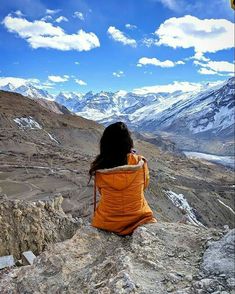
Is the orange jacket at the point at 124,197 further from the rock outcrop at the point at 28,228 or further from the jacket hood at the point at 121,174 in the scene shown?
the rock outcrop at the point at 28,228

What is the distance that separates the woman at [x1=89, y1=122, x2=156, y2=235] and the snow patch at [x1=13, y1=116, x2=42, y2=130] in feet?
181

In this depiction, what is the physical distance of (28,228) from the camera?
34.2ft

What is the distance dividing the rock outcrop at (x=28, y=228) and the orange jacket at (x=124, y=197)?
14.7ft

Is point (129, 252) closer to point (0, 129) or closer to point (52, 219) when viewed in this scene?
point (52, 219)

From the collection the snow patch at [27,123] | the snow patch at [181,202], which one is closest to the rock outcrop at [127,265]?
the snow patch at [181,202]

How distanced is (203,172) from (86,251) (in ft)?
255

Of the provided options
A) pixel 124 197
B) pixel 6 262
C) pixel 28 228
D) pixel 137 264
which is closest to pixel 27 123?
pixel 28 228

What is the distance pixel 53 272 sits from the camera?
16.4 feet

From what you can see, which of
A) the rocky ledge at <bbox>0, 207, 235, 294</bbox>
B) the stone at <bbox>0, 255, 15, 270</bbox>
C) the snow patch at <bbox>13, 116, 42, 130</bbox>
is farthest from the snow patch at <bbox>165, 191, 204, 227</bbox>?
the rocky ledge at <bbox>0, 207, 235, 294</bbox>

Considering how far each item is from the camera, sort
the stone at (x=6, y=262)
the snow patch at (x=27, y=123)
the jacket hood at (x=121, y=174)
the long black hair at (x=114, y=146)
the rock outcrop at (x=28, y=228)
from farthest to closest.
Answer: the snow patch at (x=27, y=123), the rock outcrop at (x=28, y=228), the stone at (x=6, y=262), the jacket hood at (x=121, y=174), the long black hair at (x=114, y=146)

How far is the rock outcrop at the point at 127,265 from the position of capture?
410 cm

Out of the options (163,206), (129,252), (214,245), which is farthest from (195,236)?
(163,206)

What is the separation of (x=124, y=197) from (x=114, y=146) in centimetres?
74

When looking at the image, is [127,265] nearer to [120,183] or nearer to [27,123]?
[120,183]
